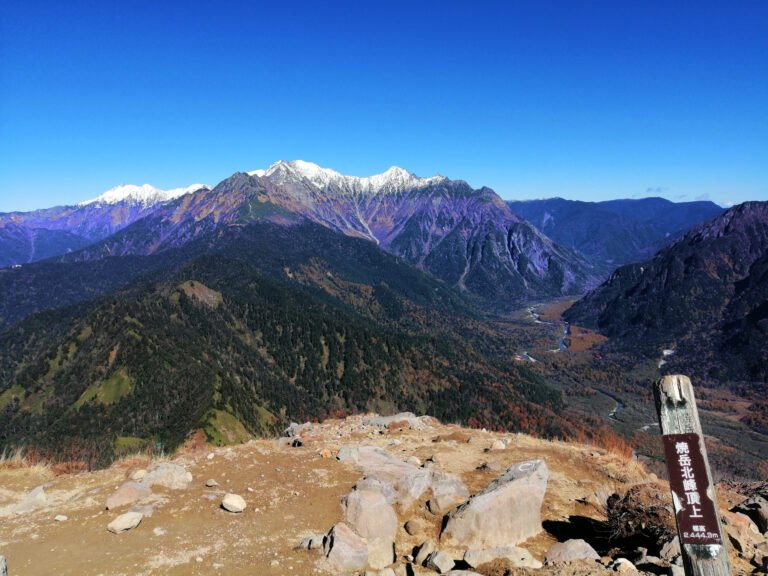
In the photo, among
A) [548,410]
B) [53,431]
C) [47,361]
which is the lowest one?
[548,410]

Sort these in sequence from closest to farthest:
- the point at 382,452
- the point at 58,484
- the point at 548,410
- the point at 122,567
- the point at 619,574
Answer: the point at 619,574 < the point at 122,567 < the point at 58,484 < the point at 382,452 < the point at 548,410

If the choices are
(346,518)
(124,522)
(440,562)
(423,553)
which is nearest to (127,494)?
(124,522)

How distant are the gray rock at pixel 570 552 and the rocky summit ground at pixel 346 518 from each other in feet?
0.12

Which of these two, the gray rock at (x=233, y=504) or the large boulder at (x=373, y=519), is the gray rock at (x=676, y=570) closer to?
the large boulder at (x=373, y=519)

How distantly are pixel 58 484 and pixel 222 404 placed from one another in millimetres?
138494

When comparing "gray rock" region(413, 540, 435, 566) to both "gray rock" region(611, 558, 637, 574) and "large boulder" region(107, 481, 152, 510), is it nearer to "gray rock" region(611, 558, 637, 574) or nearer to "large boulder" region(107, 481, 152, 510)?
"gray rock" region(611, 558, 637, 574)

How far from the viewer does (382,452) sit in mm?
23047

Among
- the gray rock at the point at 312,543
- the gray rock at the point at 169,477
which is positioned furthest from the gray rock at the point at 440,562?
the gray rock at the point at 169,477

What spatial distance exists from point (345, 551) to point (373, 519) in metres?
2.29

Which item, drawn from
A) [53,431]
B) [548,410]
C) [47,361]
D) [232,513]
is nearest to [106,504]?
[232,513]

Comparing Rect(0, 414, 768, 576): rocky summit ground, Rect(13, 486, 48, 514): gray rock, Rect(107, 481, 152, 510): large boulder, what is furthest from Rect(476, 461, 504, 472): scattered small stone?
Rect(13, 486, 48, 514): gray rock

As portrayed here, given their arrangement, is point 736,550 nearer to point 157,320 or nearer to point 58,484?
point 58,484

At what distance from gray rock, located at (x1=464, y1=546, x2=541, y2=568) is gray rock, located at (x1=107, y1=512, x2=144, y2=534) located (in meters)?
10.2

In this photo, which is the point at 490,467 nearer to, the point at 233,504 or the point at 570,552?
the point at 570,552
